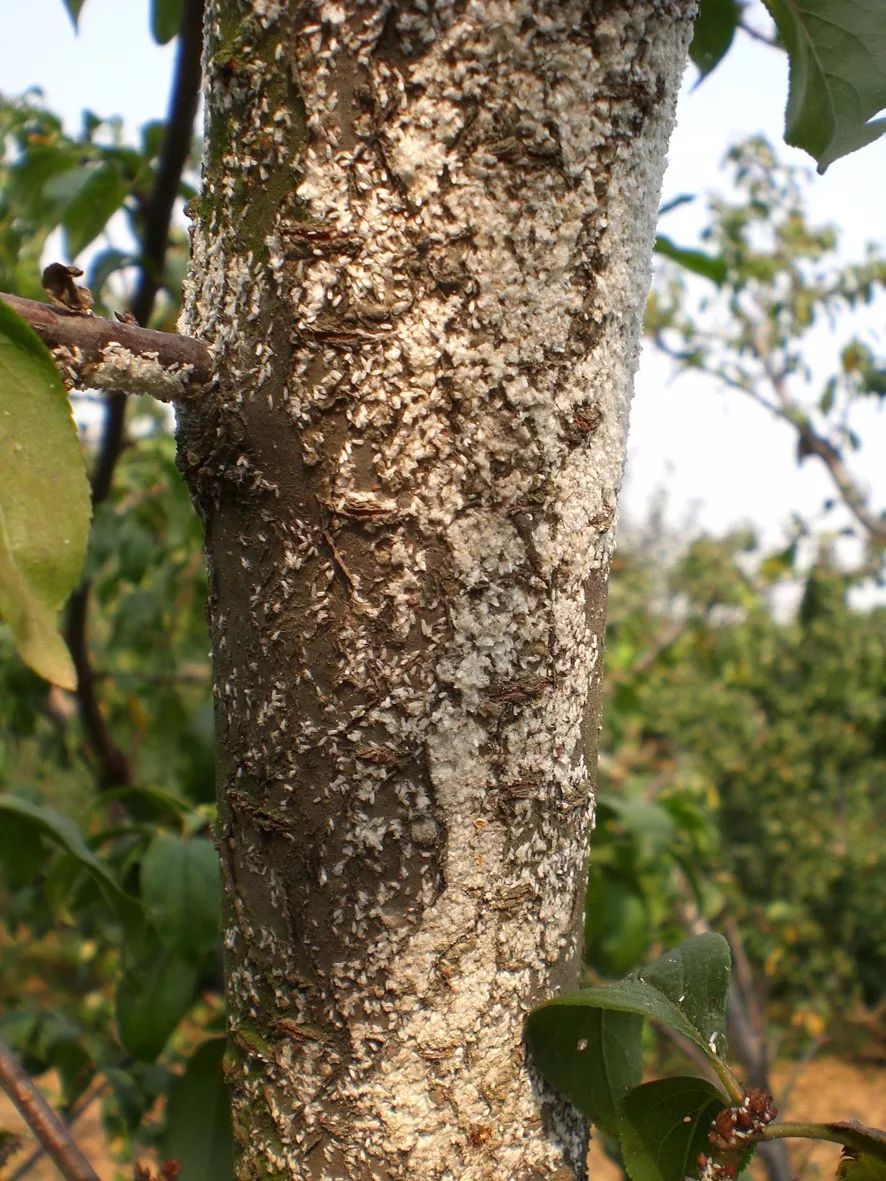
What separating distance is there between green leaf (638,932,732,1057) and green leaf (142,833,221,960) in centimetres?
46

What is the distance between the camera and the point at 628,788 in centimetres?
262

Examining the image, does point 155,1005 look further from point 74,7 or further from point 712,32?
point 712,32

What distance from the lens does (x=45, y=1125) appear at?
510mm

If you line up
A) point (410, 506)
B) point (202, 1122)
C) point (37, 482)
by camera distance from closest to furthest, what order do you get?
point (37, 482)
point (410, 506)
point (202, 1122)

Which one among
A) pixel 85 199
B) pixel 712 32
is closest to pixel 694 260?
pixel 712 32

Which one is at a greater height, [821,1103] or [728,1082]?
[728,1082]

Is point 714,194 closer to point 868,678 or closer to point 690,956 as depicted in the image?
point 868,678

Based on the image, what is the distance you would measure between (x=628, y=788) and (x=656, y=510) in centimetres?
1124

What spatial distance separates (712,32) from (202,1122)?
93 centimetres

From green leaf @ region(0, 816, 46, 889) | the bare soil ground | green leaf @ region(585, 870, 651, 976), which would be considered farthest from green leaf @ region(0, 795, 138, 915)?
the bare soil ground

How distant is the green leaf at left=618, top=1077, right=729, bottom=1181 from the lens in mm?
529

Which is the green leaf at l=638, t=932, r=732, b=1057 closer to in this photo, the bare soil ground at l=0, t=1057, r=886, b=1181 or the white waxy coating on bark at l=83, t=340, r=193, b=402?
the white waxy coating on bark at l=83, t=340, r=193, b=402

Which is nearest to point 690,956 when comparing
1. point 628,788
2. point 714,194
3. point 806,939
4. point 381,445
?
point 381,445

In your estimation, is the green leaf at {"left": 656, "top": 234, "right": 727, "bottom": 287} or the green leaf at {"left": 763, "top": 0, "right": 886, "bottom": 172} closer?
the green leaf at {"left": 763, "top": 0, "right": 886, "bottom": 172}
